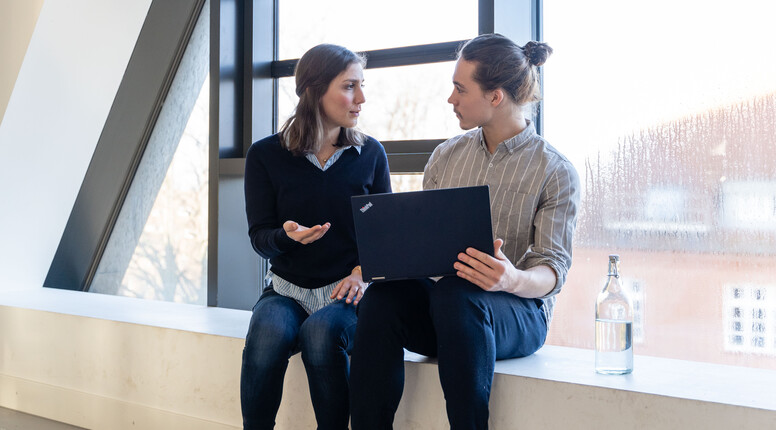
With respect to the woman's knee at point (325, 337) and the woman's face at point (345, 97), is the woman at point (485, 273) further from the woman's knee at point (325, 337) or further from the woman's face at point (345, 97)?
the woman's face at point (345, 97)

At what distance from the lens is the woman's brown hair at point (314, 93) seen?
194 centimetres

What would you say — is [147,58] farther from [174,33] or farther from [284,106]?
[284,106]

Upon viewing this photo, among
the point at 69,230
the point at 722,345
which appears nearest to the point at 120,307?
the point at 69,230

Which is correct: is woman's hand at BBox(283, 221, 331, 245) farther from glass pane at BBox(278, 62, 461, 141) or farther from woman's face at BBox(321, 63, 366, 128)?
glass pane at BBox(278, 62, 461, 141)

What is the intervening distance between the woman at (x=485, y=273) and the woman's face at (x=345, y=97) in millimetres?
277

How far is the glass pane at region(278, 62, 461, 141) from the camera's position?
2391 mm

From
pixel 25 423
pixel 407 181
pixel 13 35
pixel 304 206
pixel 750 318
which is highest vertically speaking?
pixel 13 35

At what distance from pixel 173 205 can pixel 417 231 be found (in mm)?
1877

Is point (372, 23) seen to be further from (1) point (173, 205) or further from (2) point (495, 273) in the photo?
(2) point (495, 273)

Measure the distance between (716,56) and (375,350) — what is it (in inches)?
51.3

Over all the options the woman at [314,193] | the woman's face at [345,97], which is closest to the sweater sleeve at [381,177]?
the woman at [314,193]

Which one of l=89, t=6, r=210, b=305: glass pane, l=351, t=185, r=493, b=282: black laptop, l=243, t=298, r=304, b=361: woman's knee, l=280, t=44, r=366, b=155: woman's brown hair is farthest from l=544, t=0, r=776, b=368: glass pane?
l=89, t=6, r=210, b=305: glass pane

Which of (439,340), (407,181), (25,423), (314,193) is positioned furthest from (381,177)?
(25,423)

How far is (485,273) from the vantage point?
1.43 meters
